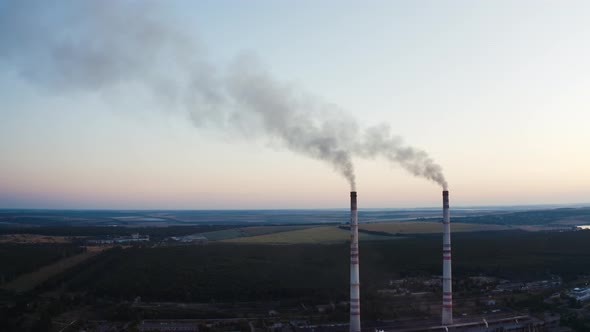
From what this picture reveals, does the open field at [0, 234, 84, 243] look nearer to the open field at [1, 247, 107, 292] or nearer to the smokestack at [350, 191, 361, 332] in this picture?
the open field at [1, 247, 107, 292]

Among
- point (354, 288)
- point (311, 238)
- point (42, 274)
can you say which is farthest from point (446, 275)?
point (311, 238)

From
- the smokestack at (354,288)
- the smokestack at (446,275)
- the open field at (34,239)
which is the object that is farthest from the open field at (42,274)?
the smokestack at (446,275)

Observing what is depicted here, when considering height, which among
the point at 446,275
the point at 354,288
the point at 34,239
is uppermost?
the point at 446,275

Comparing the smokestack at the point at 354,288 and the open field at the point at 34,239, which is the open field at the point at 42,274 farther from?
the smokestack at the point at 354,288

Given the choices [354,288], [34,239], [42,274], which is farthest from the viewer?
[34,239]

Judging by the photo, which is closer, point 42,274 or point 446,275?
point 446,275

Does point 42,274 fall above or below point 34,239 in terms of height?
below

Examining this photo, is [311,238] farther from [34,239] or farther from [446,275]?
[446,275]

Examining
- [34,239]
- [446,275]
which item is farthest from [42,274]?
[446,275]

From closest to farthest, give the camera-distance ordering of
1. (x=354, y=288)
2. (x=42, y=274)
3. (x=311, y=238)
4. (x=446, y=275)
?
(x=354, y=288) → (x=446, y=275) → (x=42, y=274) → (x=311, y=238)

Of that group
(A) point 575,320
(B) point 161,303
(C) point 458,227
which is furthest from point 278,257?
(C) point 458,227
